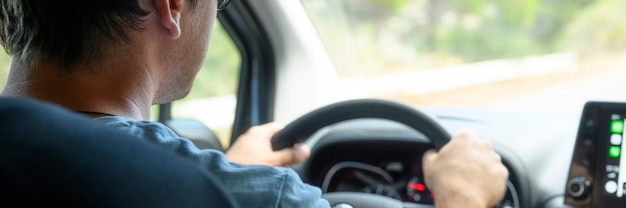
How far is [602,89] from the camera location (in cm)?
258

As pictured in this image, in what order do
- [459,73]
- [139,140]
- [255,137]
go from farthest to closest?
[459,73] < [255,137] < [139,140]

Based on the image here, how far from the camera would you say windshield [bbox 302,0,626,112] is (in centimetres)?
283

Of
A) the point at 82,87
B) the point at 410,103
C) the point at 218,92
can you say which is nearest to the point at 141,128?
the point at 82,87

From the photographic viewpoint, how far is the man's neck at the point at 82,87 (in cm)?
123

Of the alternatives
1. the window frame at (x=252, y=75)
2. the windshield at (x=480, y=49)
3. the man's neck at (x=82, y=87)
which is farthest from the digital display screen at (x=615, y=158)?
the window frame at (x=252, y=75)

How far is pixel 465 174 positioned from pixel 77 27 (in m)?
0.74

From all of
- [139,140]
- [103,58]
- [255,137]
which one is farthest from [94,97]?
[255,137]

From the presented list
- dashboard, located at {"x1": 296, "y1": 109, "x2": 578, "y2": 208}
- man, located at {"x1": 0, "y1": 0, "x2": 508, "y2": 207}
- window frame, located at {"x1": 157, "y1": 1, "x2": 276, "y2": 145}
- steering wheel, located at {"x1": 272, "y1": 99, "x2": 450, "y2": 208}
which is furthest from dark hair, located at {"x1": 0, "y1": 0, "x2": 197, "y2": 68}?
window frame, located at {"x1": 157, "y1": 1, "x2": 276, "y2": 145}

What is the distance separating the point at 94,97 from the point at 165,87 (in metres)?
0.20

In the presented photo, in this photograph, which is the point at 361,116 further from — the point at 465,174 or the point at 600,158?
the point at 600,158

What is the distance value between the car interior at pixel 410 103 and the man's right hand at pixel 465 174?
0.07m

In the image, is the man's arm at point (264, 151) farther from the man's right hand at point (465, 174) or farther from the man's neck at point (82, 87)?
the man's neck at point (82, 87)

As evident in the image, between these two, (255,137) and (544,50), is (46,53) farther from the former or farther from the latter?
(544,50)

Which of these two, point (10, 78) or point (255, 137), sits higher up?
point (10, 78)
